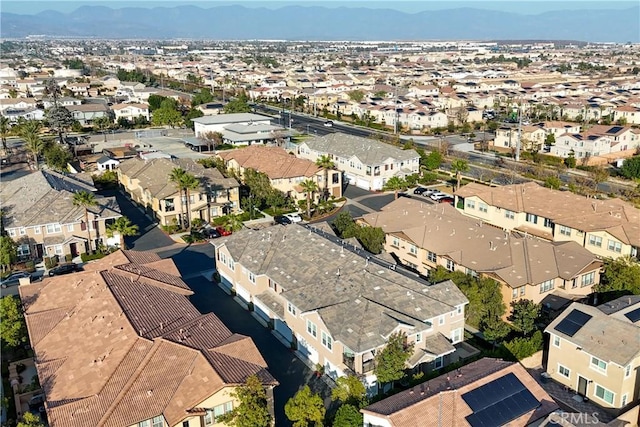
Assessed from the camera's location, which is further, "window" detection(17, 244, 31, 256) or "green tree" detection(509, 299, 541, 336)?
"window" detection(17, 244, 31, 256)

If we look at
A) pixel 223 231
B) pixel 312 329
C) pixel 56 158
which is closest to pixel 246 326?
pixel 312 329

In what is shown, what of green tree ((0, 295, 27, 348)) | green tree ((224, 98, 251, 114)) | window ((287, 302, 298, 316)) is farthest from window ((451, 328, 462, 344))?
green tree ((224, 98, 251, 114))

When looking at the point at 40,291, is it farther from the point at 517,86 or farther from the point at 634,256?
the point at 517,86

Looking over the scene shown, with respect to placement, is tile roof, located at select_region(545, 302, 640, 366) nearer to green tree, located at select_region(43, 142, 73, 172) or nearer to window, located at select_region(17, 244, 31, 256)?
window, located at select_region(17, 244, 31, 256)

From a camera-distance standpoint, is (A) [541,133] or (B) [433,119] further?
(B) [433,119]

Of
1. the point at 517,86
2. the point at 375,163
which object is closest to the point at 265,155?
the point at 375,163

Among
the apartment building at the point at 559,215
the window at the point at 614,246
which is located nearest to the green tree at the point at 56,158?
the apartment building at the point at 559,215

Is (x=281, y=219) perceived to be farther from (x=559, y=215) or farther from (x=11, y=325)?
(x=11, y=325)
